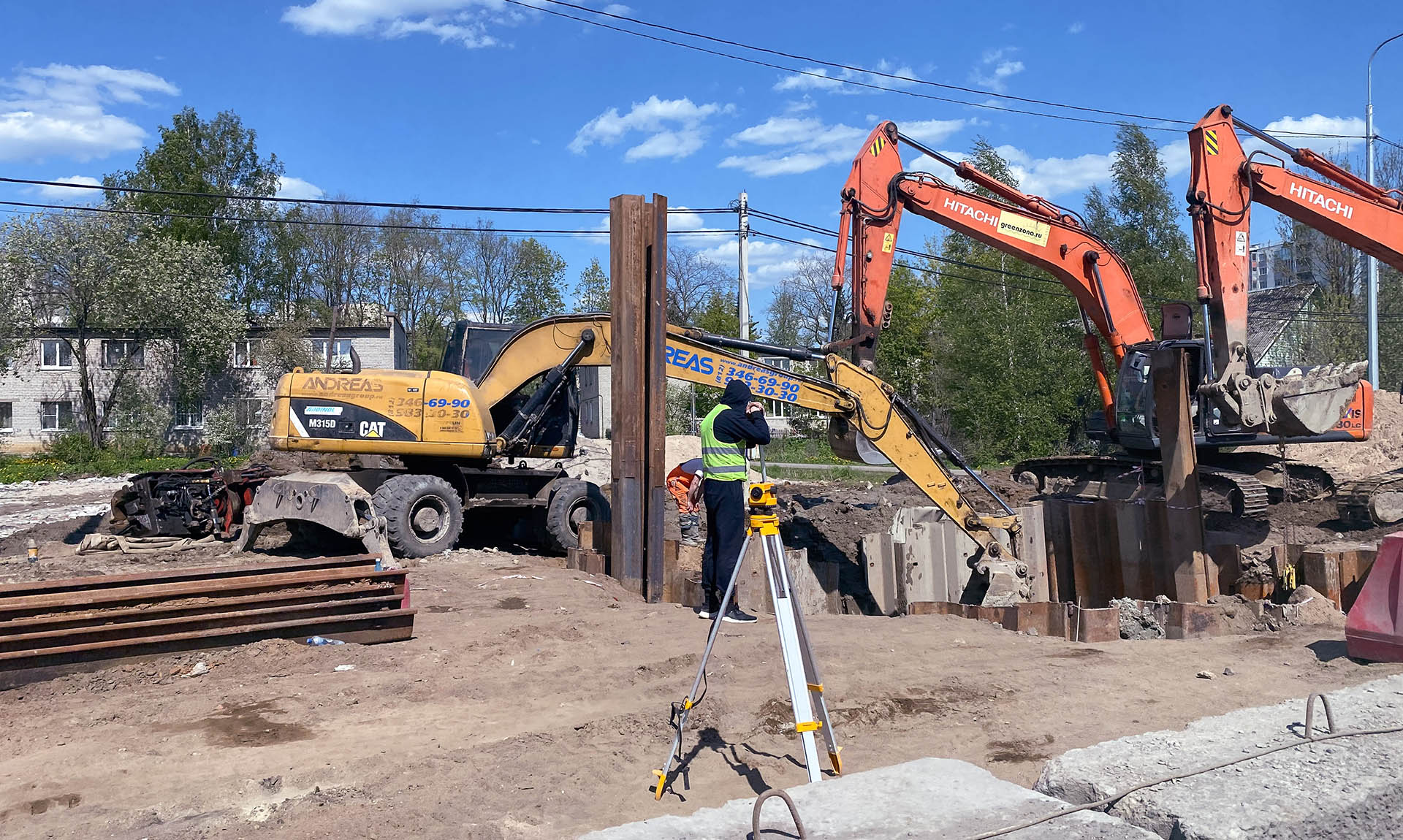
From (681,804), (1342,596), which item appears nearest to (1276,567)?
(1342,596)

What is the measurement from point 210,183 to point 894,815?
46.4 metres

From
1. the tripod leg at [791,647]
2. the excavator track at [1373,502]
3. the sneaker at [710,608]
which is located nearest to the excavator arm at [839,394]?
the sneaker at [710,608]

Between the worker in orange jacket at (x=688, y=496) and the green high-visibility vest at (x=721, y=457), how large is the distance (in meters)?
5.08

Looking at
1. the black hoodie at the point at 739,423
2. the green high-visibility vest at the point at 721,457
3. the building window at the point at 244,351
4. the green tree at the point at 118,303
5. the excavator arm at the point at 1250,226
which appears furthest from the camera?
the building window at the point at 244,351

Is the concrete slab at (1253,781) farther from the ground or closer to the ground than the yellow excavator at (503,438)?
closer to the ground

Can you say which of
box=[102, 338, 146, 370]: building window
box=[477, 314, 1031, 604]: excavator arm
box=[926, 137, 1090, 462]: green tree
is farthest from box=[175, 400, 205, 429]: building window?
box=[477, 314, 1031, 604]: excavator arm

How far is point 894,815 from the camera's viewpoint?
2885mm

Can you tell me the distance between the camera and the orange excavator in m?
11.2

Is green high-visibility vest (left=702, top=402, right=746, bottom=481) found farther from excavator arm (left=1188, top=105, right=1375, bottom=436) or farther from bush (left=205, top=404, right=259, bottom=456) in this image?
bush (left=205, top=404, right=259, bottom=456)

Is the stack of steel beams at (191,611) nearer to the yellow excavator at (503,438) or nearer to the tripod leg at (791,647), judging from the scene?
the yellow excavator at (503,438)

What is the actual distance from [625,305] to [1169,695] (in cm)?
549

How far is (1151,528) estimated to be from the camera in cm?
1084

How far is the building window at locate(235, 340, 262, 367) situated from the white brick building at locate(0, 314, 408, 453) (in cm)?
3

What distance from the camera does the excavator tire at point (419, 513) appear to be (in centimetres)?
1065
